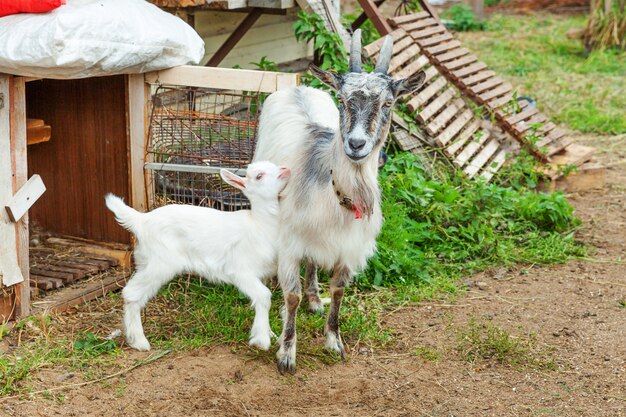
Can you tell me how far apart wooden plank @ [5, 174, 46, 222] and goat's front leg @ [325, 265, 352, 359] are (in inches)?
66.6

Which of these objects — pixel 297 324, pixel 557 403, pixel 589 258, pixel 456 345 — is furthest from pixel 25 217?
pixel 589 258

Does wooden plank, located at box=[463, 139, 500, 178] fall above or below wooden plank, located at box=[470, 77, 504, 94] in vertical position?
below

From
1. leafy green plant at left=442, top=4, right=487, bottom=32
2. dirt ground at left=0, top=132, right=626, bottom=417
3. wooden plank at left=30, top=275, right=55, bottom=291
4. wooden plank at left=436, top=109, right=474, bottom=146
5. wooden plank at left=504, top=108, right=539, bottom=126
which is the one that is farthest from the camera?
leafy green plant at left=442, top=4, right=487, bottom=32

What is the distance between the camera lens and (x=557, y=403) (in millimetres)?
4352

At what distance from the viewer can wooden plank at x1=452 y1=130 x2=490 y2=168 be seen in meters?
7.26

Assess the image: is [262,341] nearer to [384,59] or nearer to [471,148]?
[384,59]

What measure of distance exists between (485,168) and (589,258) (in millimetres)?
1389

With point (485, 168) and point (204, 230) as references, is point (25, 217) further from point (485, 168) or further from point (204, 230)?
point (485, 168)

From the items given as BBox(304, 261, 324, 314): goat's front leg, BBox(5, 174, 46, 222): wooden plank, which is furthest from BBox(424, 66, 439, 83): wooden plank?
BBox(5, 174, 46, 222): wooden plank

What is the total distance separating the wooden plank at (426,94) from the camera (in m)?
7.21

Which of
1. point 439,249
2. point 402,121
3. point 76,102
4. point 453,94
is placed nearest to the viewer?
point 76,102

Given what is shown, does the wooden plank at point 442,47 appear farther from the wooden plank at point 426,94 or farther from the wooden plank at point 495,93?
the wooden plank at point 495,93

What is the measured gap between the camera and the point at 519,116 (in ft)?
26.1

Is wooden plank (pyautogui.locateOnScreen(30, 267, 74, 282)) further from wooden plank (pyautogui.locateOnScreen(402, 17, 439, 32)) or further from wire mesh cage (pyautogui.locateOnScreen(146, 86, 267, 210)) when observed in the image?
wooden plank (pyautogui.locateOnScreen(402, 17, 439, 32))
